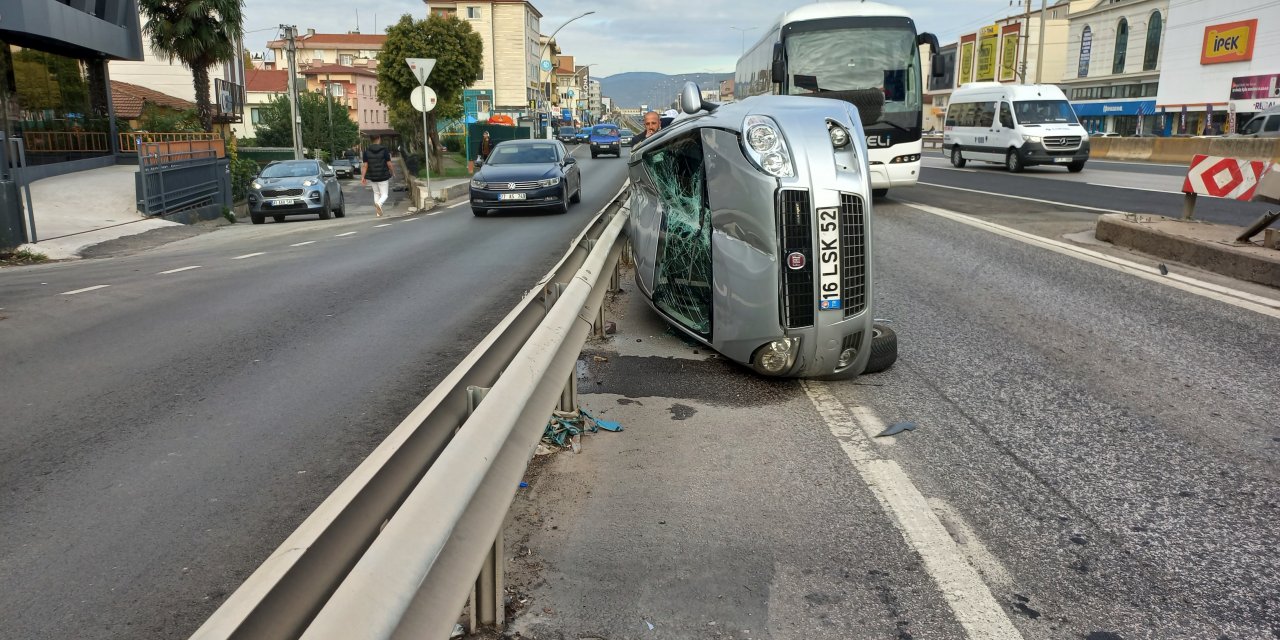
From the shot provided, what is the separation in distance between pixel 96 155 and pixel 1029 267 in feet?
104

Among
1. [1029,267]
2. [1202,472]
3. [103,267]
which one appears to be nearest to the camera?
[1202,472]

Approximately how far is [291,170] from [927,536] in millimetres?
22967

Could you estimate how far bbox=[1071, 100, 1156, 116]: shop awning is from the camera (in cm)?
6712

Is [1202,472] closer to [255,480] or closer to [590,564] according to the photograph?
[590,564]

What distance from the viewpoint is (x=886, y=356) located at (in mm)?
6066

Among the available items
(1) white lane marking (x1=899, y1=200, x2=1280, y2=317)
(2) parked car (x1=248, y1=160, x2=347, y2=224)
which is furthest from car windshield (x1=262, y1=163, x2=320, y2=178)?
(1) white lane marking (x1=899, y1=200, x2=1280, y2=317)

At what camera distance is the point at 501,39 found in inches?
4628

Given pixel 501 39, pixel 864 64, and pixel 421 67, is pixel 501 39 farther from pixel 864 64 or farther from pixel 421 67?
pixel 864 64

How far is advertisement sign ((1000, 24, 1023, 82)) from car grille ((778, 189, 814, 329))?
95686 millimetres

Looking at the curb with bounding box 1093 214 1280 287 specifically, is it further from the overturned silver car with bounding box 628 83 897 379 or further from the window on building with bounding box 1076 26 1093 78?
the window on building with bounding box 1076 26 1093 78

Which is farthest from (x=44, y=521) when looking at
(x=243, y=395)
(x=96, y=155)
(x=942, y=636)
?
(x=96, y=155)

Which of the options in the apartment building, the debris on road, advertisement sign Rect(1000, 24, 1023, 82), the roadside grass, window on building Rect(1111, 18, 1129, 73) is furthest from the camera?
the apartment building

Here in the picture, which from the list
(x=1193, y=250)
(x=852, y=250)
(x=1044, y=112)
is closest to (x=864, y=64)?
(x=1193, y=250)

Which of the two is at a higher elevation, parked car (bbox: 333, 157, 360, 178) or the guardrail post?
the guardrail post
